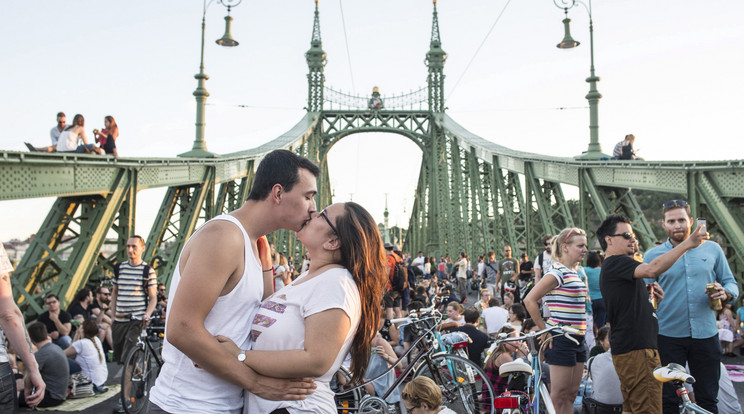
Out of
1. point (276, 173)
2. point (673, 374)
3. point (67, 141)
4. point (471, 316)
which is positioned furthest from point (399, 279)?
point (276, 173)

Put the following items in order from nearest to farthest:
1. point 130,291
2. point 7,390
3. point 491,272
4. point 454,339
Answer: point 7,390, point 454,339, point 130,291, point 491,272

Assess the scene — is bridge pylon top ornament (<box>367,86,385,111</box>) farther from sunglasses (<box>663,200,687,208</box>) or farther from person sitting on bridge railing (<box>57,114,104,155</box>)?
sunglasses (<box>663,200,687,208</box>)

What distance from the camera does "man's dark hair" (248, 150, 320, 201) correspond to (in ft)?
8.03

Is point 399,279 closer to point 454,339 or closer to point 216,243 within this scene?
point 454,339

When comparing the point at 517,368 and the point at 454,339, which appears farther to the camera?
the point at 454,339

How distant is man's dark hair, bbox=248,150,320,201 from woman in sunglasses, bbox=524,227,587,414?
2.63 metres

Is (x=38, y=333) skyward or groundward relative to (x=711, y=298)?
groundward

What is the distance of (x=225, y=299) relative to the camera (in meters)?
2.26

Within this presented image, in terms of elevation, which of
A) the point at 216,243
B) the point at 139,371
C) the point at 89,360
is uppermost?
the point at 216,243

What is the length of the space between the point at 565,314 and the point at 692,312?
88 centimetres

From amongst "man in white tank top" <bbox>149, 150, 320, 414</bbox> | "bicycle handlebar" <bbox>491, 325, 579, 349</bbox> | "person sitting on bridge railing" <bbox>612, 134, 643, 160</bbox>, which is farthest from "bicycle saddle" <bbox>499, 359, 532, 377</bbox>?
"person sitting on bridge railing" <bbox>612, 134, 643, 160</bbox>

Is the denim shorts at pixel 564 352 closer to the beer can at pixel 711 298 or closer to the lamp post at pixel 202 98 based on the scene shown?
the beer can at pixel 711 298

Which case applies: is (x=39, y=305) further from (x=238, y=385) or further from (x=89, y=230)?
(x=238, y=385)

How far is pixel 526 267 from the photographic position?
10.3 m
